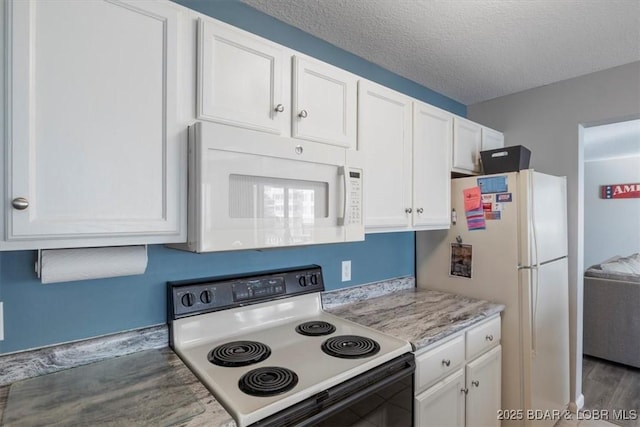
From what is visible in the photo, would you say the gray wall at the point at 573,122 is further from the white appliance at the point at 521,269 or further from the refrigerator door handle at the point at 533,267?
the refrigerator door handle at the point at 533,267

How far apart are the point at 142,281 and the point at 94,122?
2.12 ft

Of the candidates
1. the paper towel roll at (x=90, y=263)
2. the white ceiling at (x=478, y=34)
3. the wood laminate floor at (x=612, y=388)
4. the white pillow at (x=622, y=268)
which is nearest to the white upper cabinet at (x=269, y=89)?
the white ceiling at (x=478, y=34)

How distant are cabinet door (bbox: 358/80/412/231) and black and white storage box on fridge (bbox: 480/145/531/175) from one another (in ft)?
2.47

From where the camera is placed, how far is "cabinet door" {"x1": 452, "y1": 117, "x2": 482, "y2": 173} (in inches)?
84.3

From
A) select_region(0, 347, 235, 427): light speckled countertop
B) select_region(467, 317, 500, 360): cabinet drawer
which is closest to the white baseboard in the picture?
select_region(467, 317, 500, 360): cabinet drawer

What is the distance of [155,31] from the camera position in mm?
1028

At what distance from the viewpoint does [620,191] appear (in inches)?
207

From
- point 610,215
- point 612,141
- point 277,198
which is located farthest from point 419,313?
point 610,215

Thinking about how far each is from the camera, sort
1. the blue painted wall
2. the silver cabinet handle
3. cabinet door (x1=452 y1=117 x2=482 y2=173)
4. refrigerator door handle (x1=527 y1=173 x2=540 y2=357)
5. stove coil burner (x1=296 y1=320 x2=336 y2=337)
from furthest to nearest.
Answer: cabinet door (x1=452 y1=117 x2=482 y2=173) → refrigerator door handle (x1=527 y1=173 x2=540 y2=357) → stove coil burner (x1=296 y1=320 x2=336 y2=337) → the blue painted wall → the silver cabinet handle

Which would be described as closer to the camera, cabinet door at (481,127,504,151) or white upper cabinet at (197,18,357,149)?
white upper cabinet at (197,18,357,149)

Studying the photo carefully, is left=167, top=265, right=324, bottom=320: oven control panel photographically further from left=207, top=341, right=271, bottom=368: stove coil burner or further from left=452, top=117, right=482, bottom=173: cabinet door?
left=452, top=117, right=482, bottom=173: cabinet door

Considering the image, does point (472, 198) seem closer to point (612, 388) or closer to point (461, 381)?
point (461, 381)

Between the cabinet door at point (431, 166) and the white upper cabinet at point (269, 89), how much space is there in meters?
0.53

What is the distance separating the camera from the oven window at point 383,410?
1066 millimetres
